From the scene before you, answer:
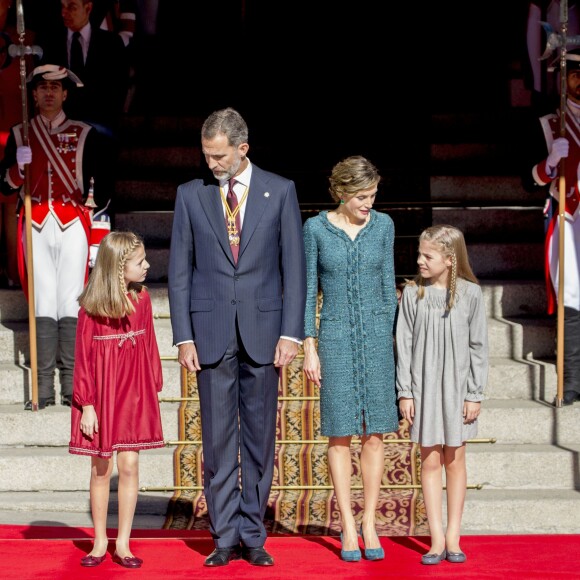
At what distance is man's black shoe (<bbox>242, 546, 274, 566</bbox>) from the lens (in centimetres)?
538

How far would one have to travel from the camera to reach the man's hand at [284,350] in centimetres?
539

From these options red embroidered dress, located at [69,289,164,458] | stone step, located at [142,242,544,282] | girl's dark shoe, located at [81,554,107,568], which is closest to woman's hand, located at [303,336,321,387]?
red embroidered dress, located at [69,289,164,458]

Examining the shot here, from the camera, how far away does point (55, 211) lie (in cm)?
755

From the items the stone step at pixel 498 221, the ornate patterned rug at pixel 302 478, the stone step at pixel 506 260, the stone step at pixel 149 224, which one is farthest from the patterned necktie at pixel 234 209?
the stone step at pixel 498 221

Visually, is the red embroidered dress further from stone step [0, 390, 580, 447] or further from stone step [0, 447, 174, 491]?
stone step [0, 390, 580, 447]

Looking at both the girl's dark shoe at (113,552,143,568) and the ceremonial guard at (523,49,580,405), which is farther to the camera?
the ceremonial guard at (523,49,580,405)

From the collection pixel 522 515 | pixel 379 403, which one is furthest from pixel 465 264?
pixel 522 515

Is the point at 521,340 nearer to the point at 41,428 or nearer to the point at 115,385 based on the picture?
the point at 41,428

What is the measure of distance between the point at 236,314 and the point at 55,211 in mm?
2432

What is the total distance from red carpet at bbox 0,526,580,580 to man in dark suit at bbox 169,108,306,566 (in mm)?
158

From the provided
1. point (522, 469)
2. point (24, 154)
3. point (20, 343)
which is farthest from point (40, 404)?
point (522, 469)

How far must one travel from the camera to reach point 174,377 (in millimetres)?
7398

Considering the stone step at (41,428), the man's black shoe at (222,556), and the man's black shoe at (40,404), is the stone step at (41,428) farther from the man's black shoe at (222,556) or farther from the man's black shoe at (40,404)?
the man's black shoe at (222,556)

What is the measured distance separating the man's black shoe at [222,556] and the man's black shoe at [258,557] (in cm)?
4
